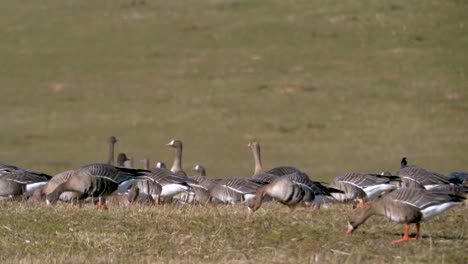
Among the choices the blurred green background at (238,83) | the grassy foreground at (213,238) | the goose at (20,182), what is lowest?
the grassy foreground at (213,238)

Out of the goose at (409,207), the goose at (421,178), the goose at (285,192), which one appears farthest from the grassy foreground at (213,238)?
the goose at (421,178)

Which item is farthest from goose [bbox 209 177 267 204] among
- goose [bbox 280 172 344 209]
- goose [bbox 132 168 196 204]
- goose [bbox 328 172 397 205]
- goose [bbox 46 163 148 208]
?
goose [bbox 46 163 148 208]

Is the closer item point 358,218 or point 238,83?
point 358,218

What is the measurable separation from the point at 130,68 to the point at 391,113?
11.4 m

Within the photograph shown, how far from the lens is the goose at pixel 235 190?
16938mm

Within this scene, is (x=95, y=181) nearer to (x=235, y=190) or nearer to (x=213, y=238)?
(x=235, y=190)

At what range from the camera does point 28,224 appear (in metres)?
13.3

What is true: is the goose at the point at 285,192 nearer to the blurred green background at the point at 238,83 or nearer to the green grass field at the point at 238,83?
the blurred green background at the point at 238,83

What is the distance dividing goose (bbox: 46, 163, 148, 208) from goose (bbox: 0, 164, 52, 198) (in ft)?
4.03

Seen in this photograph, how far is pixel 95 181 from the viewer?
1574 centimetres

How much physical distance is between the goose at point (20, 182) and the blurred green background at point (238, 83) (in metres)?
17.1

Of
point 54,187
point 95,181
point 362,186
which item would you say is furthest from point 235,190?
point 54,187

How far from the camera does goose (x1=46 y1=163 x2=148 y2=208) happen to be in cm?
1568

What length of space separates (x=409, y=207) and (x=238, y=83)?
105 ft
